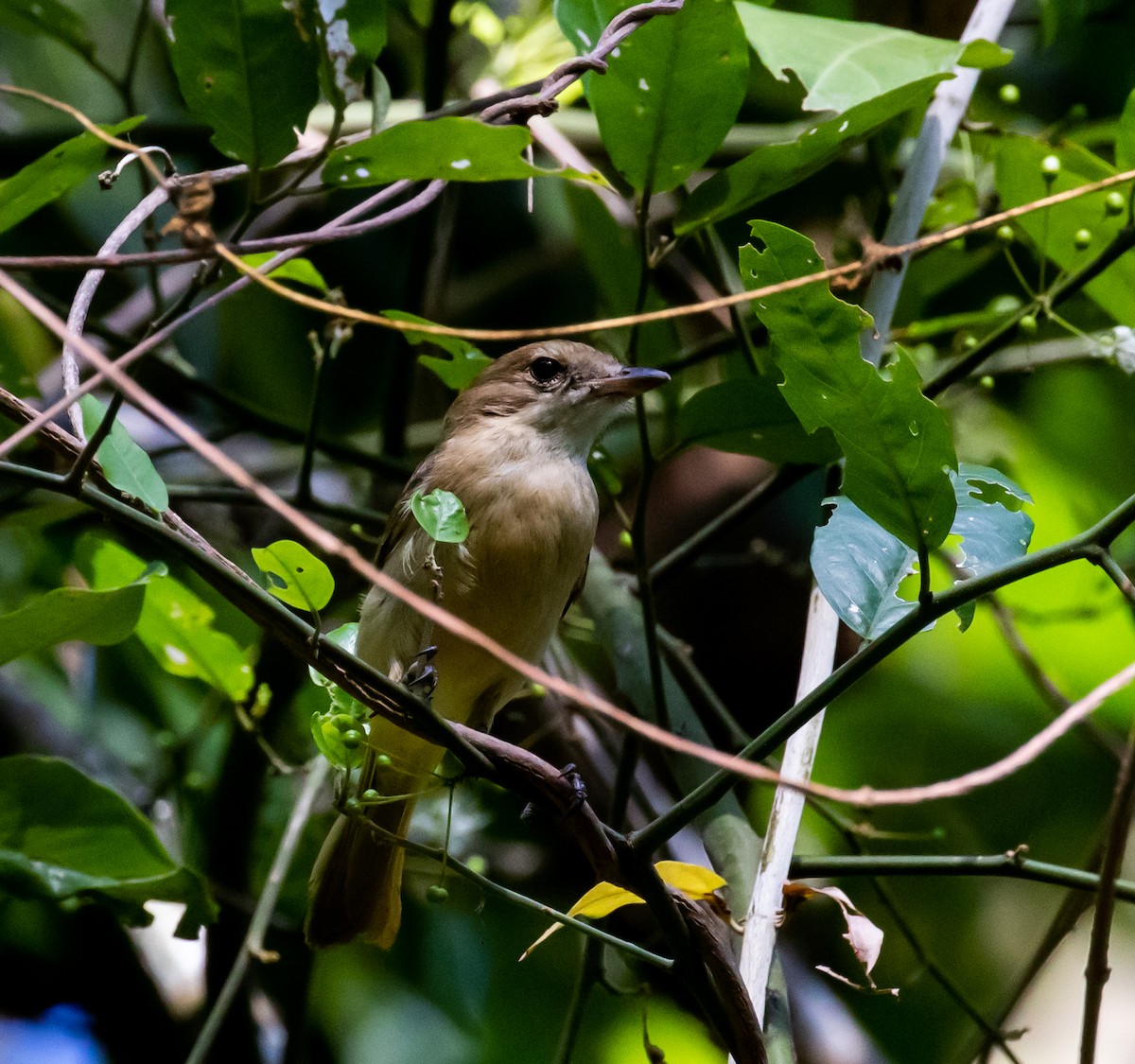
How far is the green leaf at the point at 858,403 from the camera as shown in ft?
5.52

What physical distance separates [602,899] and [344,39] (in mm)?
1435

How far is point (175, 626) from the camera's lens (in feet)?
8.93

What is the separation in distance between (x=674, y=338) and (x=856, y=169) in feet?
4.30

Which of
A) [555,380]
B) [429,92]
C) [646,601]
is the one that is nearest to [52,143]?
[429,92]

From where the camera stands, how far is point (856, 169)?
4449 mm

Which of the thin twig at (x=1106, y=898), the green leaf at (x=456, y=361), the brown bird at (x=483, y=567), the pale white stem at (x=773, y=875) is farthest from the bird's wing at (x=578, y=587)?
the thin twig at (x=1106, y=898)

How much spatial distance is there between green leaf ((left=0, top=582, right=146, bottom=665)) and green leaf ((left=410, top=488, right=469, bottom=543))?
1.55ft

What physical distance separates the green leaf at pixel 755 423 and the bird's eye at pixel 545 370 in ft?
3.27

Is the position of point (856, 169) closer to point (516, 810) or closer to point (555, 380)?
point (555, 380)

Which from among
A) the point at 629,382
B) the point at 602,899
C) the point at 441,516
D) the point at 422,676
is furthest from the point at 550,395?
the point at 602,899

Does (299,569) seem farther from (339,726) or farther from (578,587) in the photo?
(578,587)

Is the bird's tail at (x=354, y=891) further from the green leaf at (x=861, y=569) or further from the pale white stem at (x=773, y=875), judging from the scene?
the green leaf at (x=861, y=569)

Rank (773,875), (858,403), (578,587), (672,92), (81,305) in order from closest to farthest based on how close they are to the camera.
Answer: (858,403)
(81,305)
(773,875)
(672,92)
(578,587)

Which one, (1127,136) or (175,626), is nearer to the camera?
(1127,136)
